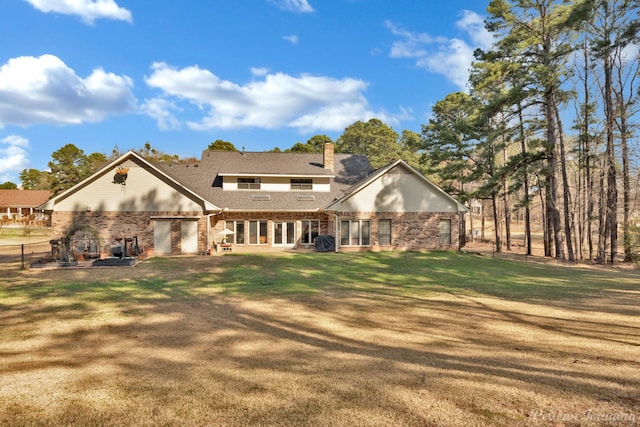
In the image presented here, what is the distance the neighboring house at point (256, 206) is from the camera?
22.5 meters

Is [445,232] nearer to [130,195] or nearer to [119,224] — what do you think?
[130,195]

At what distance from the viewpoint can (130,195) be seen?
2267 cm

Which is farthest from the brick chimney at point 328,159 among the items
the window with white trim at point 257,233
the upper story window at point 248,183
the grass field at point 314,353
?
the grass field at point 314,353

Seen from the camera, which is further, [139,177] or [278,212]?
[278,212]

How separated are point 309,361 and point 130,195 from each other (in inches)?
821

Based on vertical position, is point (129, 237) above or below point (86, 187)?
below

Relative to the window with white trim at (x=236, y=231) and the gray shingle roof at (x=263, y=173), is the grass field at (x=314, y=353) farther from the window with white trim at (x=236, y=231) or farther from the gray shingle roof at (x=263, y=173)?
the gray shingle roof at (x=263, y=173)

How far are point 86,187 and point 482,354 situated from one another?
80.9ft

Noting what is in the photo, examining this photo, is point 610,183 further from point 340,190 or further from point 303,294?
point 303,294

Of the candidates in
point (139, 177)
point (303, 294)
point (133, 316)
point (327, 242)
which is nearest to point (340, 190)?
point (327, 242)

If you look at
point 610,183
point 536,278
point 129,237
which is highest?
point 610,183

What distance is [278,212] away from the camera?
2611 centimetres

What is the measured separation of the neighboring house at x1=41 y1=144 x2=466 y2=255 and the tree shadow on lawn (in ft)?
40.9

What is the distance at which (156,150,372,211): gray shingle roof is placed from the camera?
26.3 m
